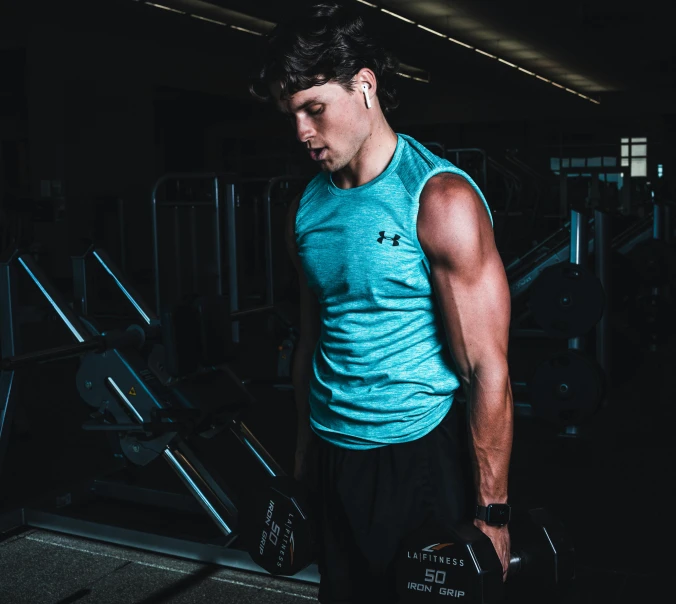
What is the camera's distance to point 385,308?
1074 mm

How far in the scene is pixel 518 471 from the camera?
3008 millimetres

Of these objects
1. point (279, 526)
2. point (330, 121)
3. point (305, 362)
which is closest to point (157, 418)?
point (305, 362)

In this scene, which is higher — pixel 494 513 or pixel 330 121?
pixel 330 121

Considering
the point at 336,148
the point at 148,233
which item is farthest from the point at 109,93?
the point at 336,148

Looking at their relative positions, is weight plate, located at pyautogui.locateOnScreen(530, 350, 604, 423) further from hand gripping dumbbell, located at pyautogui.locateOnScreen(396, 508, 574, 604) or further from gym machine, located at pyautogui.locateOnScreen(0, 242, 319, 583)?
hand gripping dumbbell, located at pyautogui.locateOnScreen(396, 508, 574, 604)

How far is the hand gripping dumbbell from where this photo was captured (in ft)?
3.21

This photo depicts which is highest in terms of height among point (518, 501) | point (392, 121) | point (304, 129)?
point (392, 121)

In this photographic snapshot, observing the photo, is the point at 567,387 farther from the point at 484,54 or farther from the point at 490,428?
the point at 484,54

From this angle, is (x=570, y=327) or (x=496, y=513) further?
(x=570, y=327)

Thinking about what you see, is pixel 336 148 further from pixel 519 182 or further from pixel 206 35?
pixel 206 35

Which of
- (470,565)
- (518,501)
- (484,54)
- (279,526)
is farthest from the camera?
(484,54)

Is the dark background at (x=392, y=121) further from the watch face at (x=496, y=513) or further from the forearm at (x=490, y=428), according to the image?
the watch face at (x=496, y=513)

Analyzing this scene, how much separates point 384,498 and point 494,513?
146 millimetres

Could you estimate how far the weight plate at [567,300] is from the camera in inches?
119
